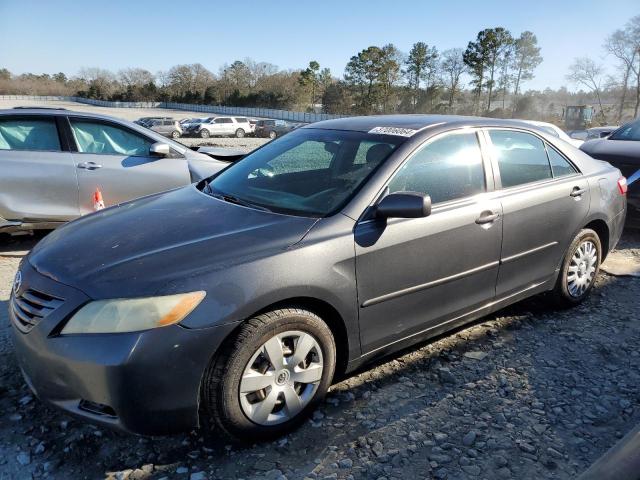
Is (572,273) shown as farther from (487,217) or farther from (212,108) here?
(212,108)

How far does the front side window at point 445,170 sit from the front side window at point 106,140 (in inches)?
154

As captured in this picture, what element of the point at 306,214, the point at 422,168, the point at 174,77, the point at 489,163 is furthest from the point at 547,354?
the point at 174,77

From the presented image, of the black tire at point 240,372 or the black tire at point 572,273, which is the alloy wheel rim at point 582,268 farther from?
the black tire at point 240,372

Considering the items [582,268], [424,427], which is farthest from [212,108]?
[424,427]

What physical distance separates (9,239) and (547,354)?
229 inches

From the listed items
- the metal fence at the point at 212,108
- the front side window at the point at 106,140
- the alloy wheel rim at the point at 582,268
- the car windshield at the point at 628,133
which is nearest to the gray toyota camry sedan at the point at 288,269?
the alloy wheel rim at the point at 582,268

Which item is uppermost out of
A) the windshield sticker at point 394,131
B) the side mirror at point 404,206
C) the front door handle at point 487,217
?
the windshield sticker at point 394,131

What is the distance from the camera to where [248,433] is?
2379mm

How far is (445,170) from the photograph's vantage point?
10.4ft

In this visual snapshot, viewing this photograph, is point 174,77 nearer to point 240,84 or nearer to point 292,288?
point 240,84

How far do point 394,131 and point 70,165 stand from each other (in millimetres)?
3792

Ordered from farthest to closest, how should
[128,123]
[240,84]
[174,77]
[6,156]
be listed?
[174,77] → [240,84] → [128,123] → [6,156]

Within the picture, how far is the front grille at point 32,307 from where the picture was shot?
2.25 meters

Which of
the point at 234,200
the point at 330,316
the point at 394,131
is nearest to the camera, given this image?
the point at 330,316
